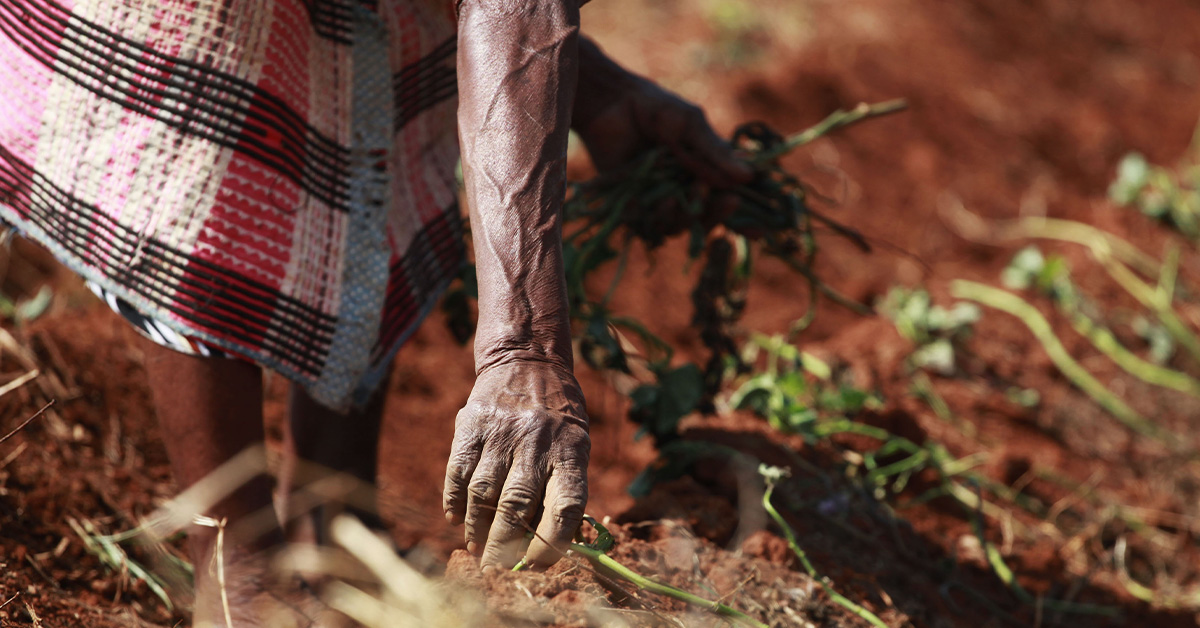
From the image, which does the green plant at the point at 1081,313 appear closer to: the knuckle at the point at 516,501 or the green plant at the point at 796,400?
the green plant at the point at 796,400

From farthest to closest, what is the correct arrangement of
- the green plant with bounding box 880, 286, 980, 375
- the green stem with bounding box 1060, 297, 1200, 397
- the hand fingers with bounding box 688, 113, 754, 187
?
1. the green stem with bounding box 1060, 297, 1200, 397
2. the green plant with bounding box 880, 286, 980, 375
3. the hand fingers with bounding box 688, 113, 754, 187

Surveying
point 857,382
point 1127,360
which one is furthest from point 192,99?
point 1127,360

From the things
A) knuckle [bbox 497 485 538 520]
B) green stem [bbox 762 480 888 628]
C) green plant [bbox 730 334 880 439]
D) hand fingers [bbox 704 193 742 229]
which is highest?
knuckle [bbox 497 485 538 520]

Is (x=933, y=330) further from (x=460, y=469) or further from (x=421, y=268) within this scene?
(x=460, y=469)

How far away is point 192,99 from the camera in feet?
4.34

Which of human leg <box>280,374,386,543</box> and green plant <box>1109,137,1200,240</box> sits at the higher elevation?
human leg <box>280,374,386,543</box>

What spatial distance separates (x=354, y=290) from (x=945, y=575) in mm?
1259

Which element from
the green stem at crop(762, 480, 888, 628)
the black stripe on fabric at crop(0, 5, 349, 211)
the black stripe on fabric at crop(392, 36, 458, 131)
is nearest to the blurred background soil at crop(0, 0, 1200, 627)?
the green stem at crop(762, 480, 888, 628)

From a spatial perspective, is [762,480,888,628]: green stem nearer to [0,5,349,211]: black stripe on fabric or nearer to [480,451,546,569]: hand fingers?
[480,451,546,569]: hand fingers

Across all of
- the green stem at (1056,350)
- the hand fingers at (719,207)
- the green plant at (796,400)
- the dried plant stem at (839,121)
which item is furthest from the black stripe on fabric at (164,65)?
the green stem at (1056,350)

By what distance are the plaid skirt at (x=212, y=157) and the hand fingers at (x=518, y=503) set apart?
56cm

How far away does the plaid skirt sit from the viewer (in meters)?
1.31

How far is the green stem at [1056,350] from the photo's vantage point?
9.06 feet

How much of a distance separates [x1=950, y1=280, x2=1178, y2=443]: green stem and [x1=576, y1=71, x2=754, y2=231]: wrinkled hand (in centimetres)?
158
